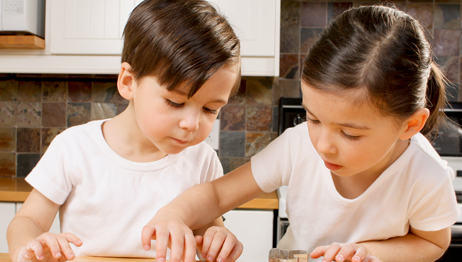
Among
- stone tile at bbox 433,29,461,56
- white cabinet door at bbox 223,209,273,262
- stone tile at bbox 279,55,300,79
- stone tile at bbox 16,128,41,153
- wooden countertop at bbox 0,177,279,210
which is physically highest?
stone tile at bbox 433,29,461,56

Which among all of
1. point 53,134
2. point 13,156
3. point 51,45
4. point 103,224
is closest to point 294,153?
point 103,224

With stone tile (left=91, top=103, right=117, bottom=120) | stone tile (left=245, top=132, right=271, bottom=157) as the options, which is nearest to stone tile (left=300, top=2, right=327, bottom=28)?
stone tile (left=245, top=132, right=271, bottom=157)

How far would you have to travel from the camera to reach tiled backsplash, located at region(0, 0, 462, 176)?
6.20 feet

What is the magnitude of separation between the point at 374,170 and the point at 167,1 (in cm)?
55

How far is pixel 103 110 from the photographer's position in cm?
192

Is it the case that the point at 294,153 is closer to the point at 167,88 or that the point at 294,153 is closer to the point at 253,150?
the point at 167,88

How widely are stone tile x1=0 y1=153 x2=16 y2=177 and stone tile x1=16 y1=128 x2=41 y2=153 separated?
52 millimetres

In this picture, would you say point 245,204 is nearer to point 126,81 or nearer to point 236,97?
point 236,97

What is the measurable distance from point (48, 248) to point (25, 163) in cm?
156

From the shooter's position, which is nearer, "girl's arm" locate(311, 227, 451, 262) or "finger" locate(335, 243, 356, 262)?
"finger" locate(335, 243, 356, 262)

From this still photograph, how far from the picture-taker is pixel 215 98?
66 centimetres

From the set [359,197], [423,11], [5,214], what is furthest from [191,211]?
[423,11]

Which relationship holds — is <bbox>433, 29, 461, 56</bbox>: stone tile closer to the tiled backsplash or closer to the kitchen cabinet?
the tiled backsplash

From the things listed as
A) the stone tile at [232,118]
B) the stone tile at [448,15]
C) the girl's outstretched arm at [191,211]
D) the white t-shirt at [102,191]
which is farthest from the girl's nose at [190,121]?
the stone tile at [448,15]
